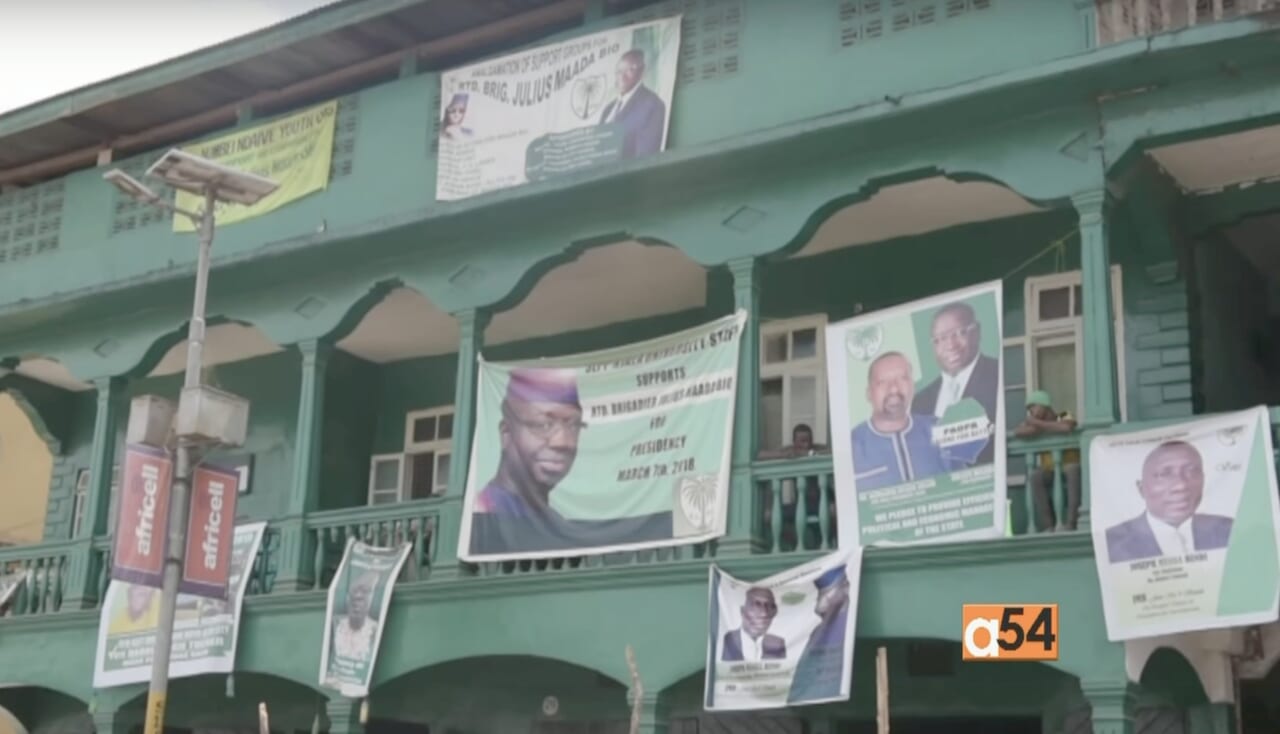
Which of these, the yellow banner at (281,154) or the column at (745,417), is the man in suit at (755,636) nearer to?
the column at (745,417)

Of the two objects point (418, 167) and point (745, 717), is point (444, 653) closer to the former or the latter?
point (745, 717)

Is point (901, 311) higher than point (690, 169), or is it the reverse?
point (690, 169)

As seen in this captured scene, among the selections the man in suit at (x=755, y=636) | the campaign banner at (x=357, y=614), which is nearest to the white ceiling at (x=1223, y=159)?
the man in suit at (x=755, y=636)

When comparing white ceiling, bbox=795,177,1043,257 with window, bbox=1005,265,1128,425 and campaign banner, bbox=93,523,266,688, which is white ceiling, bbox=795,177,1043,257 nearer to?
window, bbox=1005,265,1128,425

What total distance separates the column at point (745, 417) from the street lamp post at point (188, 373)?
12.2 feet

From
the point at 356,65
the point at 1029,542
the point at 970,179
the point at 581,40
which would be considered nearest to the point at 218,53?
the point at 356,65

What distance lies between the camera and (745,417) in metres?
12.6

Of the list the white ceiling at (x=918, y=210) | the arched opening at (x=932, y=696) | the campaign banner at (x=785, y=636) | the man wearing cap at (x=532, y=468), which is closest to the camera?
the campaign banner at (x=785, y=636)

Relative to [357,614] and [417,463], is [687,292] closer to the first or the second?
[417,463]

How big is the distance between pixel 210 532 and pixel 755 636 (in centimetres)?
463

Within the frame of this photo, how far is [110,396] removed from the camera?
56.2 feet

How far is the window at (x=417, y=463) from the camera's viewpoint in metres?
17.7

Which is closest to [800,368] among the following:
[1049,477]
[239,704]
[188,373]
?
[1049,477]

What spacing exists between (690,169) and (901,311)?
2.26 meters
